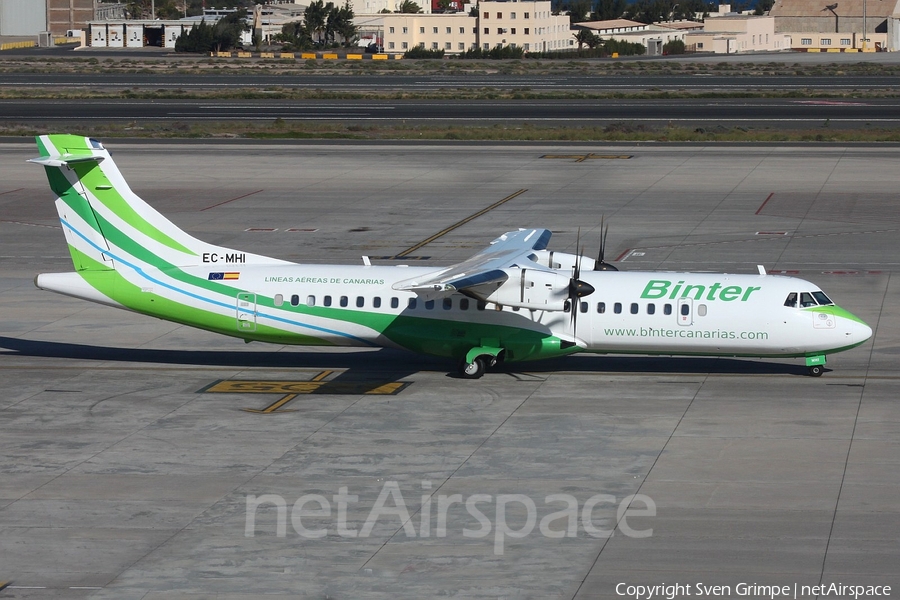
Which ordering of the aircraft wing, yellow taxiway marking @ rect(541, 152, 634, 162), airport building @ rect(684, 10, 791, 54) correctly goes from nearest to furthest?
1. the aircraft wing
2. yellow taxiway marking @ rect(541, 152, 634, 162)
3. airport building @ rect(684, 10, 791, 54)

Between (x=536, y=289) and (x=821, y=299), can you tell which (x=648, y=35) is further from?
(x=536, y=289)

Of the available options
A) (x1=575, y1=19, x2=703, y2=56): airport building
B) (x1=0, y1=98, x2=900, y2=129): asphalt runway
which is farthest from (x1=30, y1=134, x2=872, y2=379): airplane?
(x1=575, y1=19, x2=703, y2=56): airport building

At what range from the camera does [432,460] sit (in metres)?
24.3

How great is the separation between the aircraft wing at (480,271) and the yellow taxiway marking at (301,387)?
265cm

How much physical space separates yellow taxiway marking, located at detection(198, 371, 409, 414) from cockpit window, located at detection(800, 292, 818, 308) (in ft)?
34.4

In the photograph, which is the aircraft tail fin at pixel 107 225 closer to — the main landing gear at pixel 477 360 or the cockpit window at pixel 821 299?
the main landing gear at pixel 477 360

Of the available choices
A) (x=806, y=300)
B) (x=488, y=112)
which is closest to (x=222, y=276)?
(x=806, y=300)

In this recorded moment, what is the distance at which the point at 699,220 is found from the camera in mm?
52000

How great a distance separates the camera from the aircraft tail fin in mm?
31031

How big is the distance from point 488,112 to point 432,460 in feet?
238

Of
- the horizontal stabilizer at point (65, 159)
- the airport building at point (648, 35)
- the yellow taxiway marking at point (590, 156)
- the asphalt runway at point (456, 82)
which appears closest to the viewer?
the horizontal stabilizer at point (65, 159)

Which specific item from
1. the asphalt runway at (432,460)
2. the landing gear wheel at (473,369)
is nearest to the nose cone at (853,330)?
the asphalt runway at (432,460)

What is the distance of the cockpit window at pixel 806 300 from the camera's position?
29656 mm

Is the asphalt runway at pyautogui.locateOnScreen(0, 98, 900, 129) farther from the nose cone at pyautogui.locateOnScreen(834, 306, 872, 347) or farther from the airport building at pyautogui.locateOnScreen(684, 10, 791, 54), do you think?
the airport building at pyautogui.locateOnScreen(684, 10, 791, 54)
